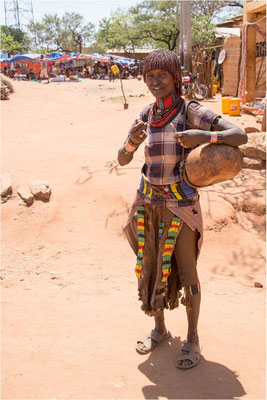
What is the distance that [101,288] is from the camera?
12.3 ft

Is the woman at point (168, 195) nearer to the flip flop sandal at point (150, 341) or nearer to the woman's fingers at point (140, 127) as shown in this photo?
the woman's fingers at point (140, 127)

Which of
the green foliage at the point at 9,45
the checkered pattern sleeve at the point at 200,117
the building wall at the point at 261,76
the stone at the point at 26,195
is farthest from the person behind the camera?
the green foliage at the point at 9,45

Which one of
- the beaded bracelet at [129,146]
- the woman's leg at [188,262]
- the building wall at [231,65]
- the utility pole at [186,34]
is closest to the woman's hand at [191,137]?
the beaded bracelet at [129,146]

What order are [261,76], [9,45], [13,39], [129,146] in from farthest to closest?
1. [13,39]
2. [9,45]
3. [261,76]
4. [129,146]

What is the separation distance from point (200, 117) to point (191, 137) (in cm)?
19

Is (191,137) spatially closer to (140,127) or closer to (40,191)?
(140,127)

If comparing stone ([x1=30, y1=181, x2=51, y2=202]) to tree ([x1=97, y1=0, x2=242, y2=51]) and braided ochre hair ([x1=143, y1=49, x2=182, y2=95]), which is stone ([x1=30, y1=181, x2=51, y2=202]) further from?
tree ([x1=97, y1=0, x2=242, y2=51])

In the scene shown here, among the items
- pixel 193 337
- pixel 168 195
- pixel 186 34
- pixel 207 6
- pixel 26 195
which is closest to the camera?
pixel 168 195

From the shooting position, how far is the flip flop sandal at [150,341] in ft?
8.27

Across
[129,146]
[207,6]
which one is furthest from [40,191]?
[207,6]

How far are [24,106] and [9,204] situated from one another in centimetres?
852

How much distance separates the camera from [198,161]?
197 centimetres

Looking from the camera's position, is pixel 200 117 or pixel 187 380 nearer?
pixel 200 117

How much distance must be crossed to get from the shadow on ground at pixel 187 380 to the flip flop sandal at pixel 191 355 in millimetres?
36
